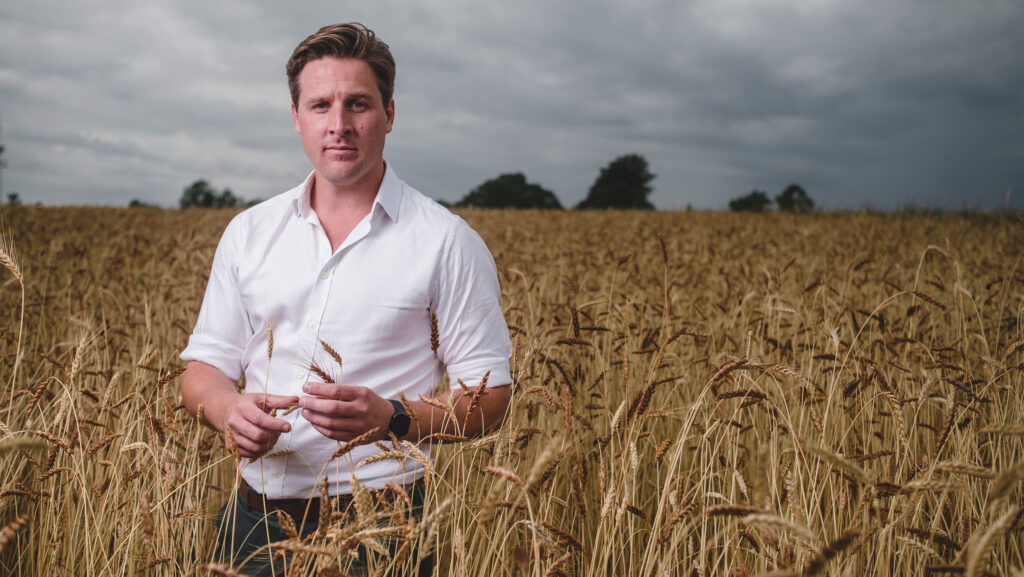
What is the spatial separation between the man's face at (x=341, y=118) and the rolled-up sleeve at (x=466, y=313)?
417 mm

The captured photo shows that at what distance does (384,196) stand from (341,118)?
29cm

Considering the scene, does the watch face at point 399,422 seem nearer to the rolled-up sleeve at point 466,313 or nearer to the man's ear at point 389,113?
the rolled-up sleeve at point 466,313

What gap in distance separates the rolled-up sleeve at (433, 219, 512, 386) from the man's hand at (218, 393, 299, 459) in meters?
0.59

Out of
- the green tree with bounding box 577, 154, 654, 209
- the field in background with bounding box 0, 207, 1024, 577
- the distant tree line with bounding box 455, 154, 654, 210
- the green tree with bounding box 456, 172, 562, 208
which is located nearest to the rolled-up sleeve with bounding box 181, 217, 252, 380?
the field in background with bounding box 0, 207, 1024, 577

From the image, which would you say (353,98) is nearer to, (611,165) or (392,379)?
(392,379)

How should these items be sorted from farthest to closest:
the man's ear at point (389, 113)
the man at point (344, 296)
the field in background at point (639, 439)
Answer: the man's ear at point (389, 113), the man at point (344, 296), the field in background at point (639, 439)

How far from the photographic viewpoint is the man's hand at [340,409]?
1.47 meters

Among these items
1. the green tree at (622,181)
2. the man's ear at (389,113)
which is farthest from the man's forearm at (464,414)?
the green tree at (622,181)

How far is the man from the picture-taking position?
1.99 meters

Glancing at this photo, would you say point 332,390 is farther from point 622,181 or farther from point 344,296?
point 622,181

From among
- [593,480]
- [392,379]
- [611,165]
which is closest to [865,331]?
[593,480]

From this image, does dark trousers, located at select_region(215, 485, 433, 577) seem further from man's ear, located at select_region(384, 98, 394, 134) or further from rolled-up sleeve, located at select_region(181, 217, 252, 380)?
man's ear, located at select_region(384, 98, 394, 134)

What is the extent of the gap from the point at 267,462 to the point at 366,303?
0.64m

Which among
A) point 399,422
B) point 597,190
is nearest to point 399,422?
point 399,422
